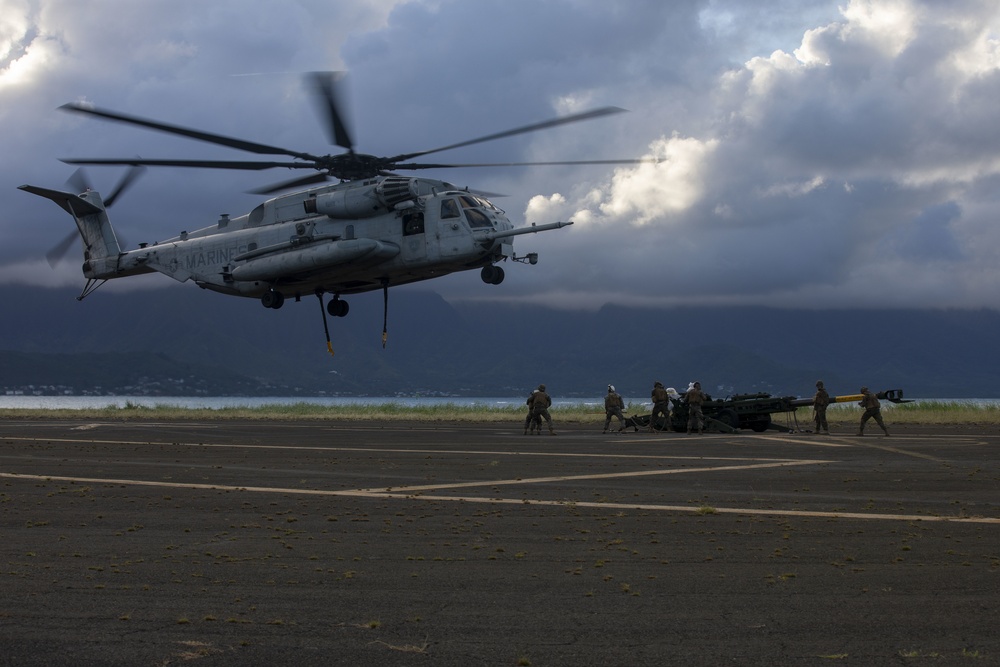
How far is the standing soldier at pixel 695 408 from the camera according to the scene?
3186 cm

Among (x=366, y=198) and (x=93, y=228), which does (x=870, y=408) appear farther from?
(x=93, y=228)

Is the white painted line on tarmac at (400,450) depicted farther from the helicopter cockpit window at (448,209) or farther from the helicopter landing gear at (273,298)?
the helicopter cockpit window at (448,209)

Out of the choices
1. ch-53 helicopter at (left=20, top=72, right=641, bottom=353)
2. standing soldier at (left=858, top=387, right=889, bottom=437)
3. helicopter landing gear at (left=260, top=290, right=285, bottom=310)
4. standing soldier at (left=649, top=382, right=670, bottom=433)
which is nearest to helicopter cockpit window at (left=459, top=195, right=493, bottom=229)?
ch-53 helicopter at (left=20, top=72, right=641, bottom=353)

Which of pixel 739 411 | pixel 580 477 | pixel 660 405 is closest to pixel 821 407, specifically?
pixel 739 411

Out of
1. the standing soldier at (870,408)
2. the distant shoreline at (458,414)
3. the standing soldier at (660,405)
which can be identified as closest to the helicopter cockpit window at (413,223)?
the standing soldier at (660,405)

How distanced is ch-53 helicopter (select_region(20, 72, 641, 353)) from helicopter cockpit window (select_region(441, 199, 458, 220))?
29mm

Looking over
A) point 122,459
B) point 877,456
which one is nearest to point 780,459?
point 877,456

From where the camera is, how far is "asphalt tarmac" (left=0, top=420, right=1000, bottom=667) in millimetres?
7262

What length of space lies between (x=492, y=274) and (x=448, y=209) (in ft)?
7.54

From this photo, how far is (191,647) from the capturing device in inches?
282

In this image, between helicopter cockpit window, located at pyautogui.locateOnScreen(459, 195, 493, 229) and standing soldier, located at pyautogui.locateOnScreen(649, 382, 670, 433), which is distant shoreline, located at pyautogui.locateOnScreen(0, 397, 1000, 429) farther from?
helicopter cockpit window, located at pyautogui.locateOnScreen(459, 195, 493, 229)

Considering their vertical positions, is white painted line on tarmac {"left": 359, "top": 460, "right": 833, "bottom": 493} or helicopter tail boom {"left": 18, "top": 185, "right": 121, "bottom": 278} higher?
helicopter tail boom {"left": 18, "top": 185, "right": 121, "bottom": 278}

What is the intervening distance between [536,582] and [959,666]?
361cm

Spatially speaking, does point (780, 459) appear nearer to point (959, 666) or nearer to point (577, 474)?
point (577, 474)
